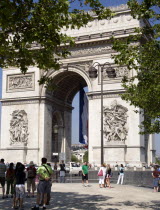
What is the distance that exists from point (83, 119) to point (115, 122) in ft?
18.4

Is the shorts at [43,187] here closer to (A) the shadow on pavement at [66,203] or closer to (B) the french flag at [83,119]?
(A) the shadow on pavement at [66,203]

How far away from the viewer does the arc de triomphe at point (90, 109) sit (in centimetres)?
Result: 3456

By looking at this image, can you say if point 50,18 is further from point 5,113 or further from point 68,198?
point 5,113

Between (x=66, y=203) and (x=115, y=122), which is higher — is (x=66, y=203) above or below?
below

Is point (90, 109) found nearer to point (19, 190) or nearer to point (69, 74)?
point (69, 74)

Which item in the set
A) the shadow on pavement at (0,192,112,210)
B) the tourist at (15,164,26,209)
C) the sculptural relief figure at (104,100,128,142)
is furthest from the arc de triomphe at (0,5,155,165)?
the tourist at (15,164,26,209)

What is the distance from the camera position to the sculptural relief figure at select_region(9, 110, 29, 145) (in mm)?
38281

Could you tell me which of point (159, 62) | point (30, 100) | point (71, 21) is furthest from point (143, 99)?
point (30, 100)

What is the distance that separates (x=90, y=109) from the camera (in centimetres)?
3628

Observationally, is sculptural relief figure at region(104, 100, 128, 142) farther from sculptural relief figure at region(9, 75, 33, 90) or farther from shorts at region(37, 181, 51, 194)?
shorts at region(37, 181, 51, 194)

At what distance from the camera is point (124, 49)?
45.6 feet

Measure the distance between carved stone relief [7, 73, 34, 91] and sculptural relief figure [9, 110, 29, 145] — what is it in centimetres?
256

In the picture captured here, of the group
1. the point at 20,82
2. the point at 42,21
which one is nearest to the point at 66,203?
the point at 42,21

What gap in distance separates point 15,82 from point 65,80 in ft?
17.9
